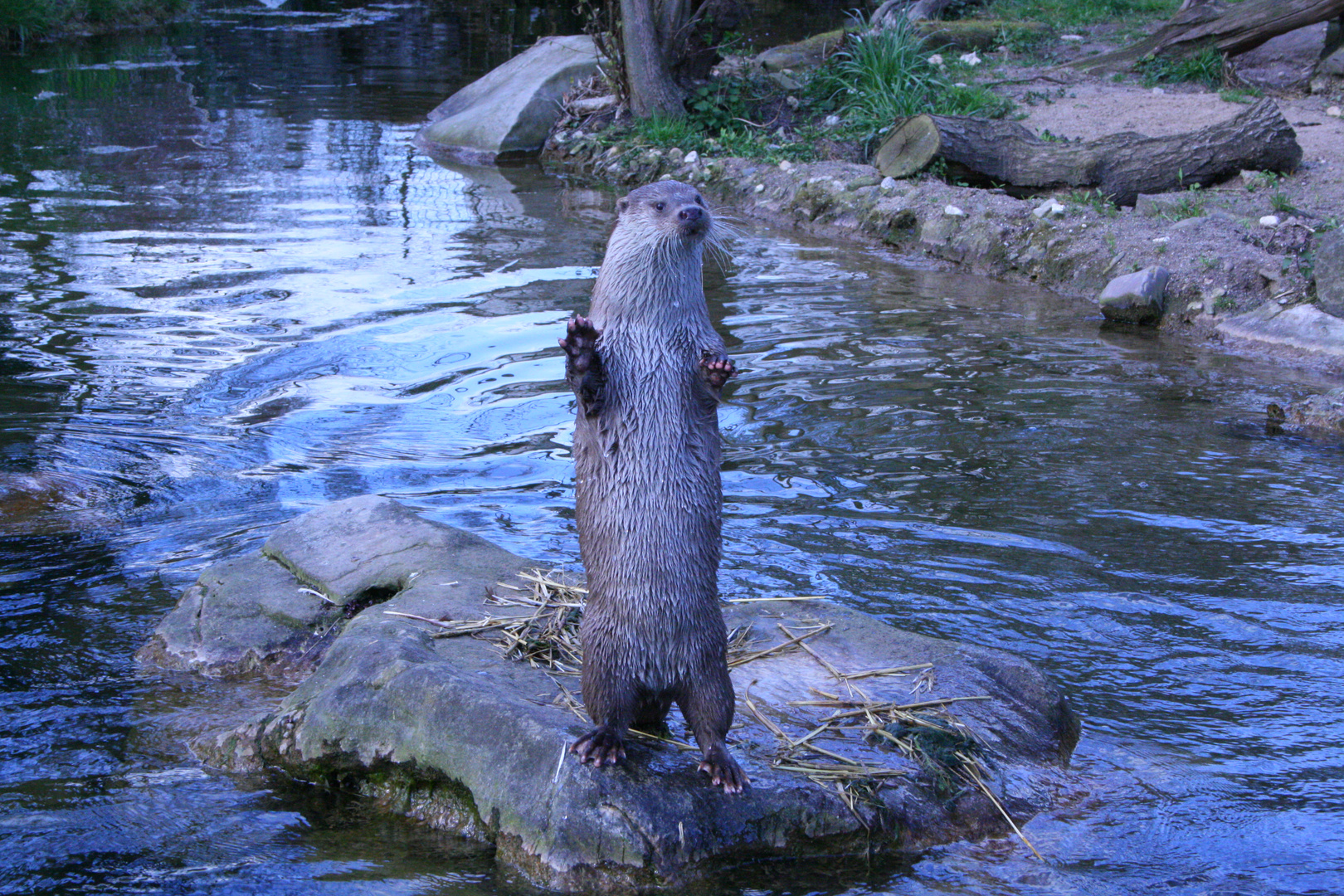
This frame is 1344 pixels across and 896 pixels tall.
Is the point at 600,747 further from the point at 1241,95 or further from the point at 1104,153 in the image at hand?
the point at 1241,95

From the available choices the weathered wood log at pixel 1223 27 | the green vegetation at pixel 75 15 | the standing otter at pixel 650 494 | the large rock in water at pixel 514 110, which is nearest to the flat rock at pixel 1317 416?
the standing otter at pixel 650 494

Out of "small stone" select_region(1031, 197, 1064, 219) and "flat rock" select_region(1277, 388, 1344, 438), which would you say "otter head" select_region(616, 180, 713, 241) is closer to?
"flat rock" select_region(1277, 388, 1344, 438)

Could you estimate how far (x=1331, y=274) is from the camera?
27.6 ft

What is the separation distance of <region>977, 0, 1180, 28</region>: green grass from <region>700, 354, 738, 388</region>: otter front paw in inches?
699

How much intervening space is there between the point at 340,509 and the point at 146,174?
1042 centimetres

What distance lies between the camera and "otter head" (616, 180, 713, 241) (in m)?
3.20

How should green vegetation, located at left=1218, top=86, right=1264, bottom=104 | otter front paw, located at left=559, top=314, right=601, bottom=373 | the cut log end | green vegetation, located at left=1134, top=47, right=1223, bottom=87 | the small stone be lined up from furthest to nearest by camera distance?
green vegetation, located at left=1134, top=47, right=1223, bottom=87, green vegetation, located at left=1218, top=86, right=1264, bottom=104, the cut log end, the small stone, otter front paw, located at left=559, top=314, right=601, bottom=373

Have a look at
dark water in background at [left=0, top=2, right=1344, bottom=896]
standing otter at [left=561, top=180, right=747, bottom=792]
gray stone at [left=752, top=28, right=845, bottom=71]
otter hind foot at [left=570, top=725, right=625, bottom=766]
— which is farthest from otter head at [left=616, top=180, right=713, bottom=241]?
gray stone at [left=752, top=28, right=845, bottom=71]

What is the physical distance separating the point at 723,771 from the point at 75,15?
90.5ft

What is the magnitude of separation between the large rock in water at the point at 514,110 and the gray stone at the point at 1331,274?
10588mm

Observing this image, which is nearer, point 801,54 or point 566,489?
point 566,489

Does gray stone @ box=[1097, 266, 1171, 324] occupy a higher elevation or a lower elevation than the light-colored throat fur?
lower

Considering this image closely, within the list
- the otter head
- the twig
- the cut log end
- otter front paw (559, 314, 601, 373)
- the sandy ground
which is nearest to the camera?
otter front paw (559, 314, 601, 373)

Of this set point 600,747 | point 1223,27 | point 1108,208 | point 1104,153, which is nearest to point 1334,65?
point 1223,27
